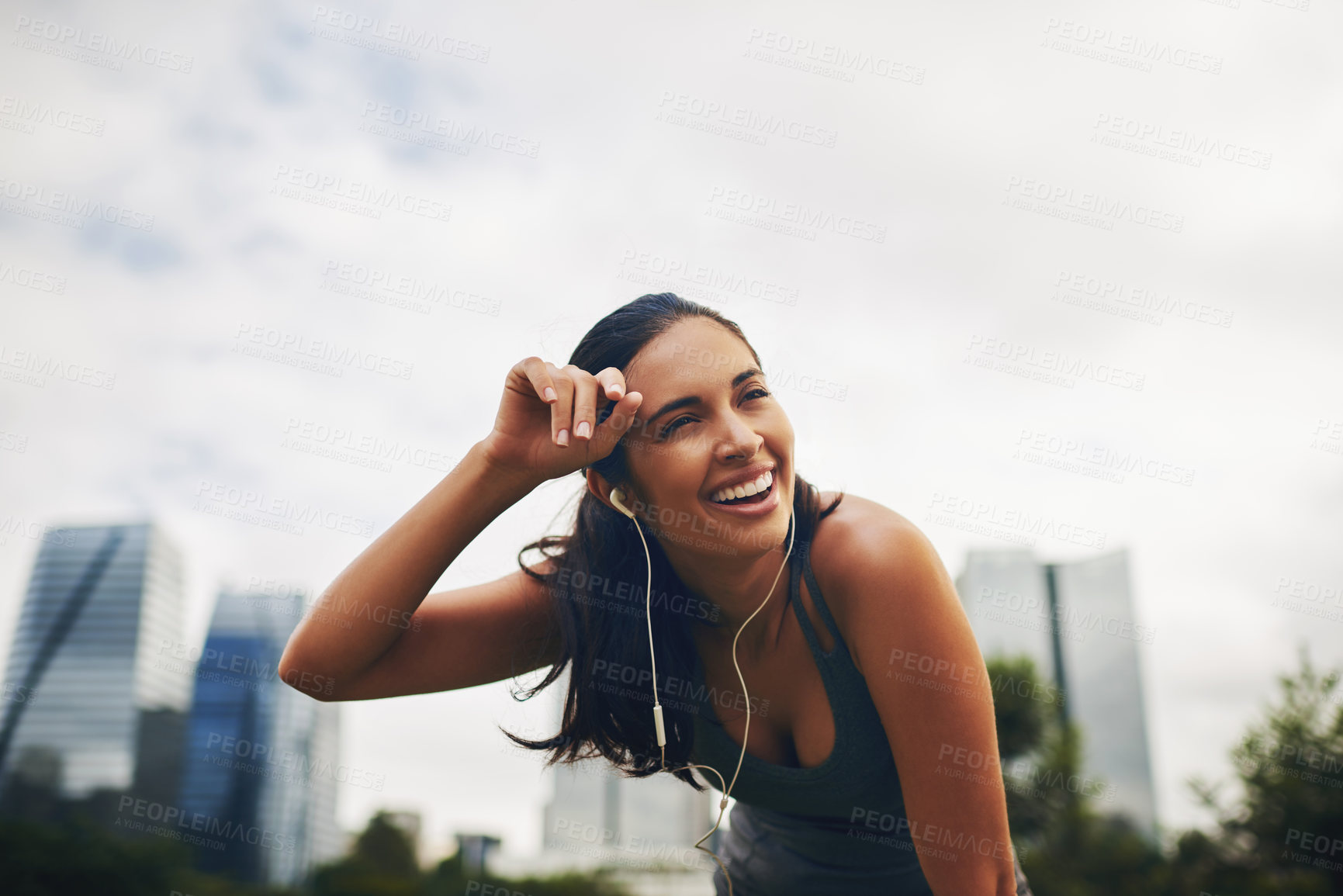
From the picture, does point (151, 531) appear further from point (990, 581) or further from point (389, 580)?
point (389, 580)

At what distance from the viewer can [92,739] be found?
59.2 meters

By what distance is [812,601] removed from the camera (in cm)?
253

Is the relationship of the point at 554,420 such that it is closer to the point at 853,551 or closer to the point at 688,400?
the point at 688,400

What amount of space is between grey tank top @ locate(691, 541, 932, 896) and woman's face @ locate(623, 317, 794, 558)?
29 centimetres

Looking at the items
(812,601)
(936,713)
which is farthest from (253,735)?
(936,713)

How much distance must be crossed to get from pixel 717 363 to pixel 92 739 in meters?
74.4

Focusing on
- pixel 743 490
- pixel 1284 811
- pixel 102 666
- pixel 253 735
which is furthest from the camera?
pixel 253 735

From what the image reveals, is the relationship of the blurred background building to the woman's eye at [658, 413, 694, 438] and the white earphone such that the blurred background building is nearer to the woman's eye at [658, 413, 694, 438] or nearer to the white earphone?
the white earphone

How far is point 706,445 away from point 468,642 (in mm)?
1189

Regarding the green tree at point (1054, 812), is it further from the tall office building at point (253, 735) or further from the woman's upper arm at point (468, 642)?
the tall office building at point (253, 735)

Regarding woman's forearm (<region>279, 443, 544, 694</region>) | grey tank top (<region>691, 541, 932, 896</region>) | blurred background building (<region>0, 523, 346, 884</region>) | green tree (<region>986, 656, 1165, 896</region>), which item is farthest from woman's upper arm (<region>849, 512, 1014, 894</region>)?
blurred background building (<region>0, 523, 346, 884</region>)

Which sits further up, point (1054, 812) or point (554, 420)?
point (554, 420)

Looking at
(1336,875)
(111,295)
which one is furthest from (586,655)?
(111,295)

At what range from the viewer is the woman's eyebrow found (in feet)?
8.02
